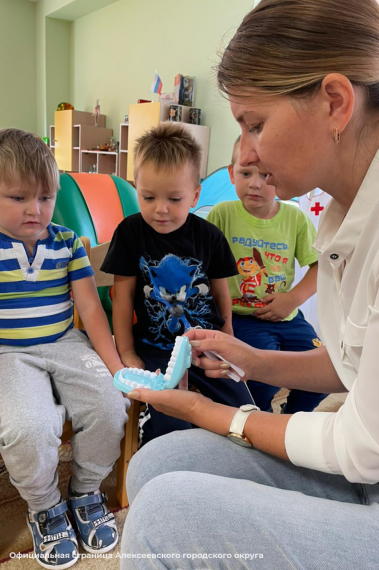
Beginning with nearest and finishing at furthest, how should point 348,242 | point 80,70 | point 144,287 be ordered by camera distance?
point 348,242 → point 144,287 → point 80,70

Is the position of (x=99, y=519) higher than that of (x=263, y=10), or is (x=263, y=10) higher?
(x=263, y=10)

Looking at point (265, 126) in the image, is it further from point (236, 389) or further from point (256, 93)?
point (236, 389)

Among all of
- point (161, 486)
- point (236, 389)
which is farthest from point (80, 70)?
point (161, 486)

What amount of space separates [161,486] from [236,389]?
57cm

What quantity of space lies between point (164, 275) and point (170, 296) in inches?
2.5

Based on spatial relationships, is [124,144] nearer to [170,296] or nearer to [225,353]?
[170,296]

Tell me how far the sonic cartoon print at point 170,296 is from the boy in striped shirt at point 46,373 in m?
0.15

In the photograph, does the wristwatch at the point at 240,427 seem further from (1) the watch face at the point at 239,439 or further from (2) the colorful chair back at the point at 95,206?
(2) the colorful chair back at the point at 95,206

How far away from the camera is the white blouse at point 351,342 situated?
56cm

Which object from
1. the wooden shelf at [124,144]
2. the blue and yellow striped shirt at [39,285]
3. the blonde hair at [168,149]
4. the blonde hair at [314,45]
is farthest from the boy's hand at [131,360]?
the wooden shelf at [124,144]

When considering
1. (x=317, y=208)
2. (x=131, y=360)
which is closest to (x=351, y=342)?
(x=131, y=360)

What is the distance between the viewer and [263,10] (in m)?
0.64

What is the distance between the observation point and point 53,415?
975 mm

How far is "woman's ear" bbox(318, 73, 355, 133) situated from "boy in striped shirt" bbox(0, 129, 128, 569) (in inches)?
29.9
